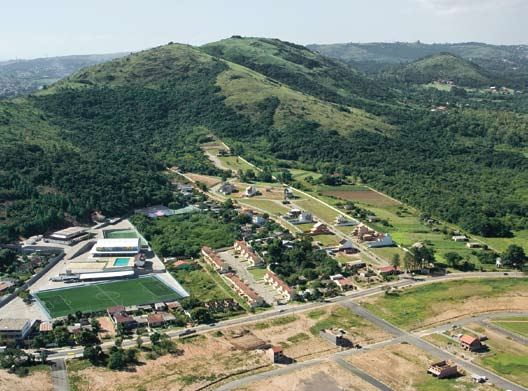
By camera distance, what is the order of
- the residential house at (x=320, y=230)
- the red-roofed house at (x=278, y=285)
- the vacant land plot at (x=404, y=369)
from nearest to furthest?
the vacant land plot at (x=404, y=369) < the red-roofed house at (x=278, y=285) < the residential house at (x=320, y=230)

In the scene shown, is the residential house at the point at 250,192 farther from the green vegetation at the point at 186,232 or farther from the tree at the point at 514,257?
the tree at the point at 514,257

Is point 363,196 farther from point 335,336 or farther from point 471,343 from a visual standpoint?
point 471,343

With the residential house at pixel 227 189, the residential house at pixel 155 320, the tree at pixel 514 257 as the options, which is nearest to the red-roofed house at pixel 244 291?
the residential house at pixel 155 320

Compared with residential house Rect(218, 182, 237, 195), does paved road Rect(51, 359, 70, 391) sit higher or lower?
lower

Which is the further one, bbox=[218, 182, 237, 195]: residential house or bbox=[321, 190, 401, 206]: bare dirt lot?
bbox=[218, 182, 237, 195]: residential house

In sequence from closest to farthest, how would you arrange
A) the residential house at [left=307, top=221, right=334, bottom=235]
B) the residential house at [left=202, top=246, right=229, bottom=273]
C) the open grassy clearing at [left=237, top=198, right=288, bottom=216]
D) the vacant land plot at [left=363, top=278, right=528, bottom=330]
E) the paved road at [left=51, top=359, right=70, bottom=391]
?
the paved road at [left=51, top=359, right=70, bottom=391] < the vacant land plot at [left=363, top=278, right=528, bottom=330] < the residential house at [left=202, top=246, right=229, bottom=273] < the residential house at [left=307, top=221, right=334, bottom=235] < the open grassy clearing at [left=237, top=198, right=288, bottom=216]

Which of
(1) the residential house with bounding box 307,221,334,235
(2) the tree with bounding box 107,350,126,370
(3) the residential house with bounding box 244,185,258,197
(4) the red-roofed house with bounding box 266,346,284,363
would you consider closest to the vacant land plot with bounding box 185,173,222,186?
(3) the residential house with bounding box 244,185,258,197

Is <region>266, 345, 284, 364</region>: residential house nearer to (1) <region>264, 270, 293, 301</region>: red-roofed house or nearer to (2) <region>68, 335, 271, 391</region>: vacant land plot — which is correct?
(2) <region>68, 335, 271, 391</region>: vacant land plot
